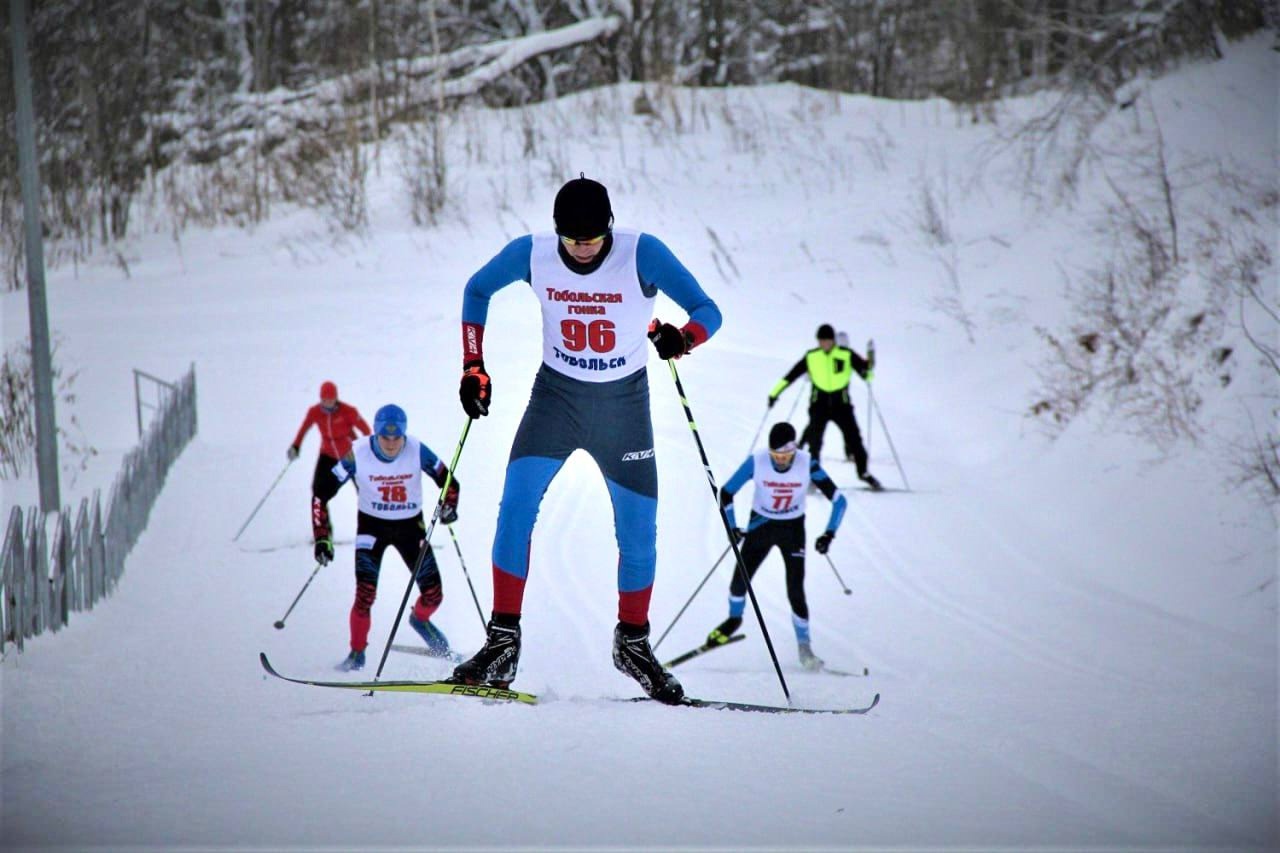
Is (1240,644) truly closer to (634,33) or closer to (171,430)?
(171,430)

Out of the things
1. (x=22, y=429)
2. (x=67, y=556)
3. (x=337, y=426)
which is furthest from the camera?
(x=22, y=429)

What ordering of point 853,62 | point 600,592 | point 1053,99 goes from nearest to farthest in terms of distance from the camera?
point 600,592, point 1053,99, point 853,62

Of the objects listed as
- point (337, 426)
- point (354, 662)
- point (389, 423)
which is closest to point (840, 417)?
point (337, 426)

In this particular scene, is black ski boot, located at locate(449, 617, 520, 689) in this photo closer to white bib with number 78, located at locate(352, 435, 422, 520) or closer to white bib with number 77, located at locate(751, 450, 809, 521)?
white bib with number 78, located at locate(352, 435, 422, 520)

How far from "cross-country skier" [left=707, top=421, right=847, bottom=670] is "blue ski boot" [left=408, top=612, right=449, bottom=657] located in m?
1.97

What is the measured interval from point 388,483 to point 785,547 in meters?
3.00

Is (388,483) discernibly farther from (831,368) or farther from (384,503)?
(831,368)

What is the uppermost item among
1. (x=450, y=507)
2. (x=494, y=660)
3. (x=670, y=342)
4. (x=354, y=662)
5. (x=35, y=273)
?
(x=35, y=273)

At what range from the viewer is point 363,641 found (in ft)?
24.2

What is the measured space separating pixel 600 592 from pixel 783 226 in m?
12.7

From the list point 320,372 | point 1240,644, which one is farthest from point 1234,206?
point 320,372

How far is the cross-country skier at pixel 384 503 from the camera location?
291 inches

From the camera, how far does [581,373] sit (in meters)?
4.48

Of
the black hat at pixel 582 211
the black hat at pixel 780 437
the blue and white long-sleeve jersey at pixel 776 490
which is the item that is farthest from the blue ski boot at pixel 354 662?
the black hat at pixel 582 211
